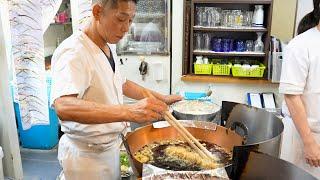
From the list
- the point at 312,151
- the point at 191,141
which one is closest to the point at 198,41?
the point at 312,151

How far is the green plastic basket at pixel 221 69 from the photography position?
2.91m

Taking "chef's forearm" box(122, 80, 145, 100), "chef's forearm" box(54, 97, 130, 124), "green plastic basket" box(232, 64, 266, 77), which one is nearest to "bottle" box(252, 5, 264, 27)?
"green plastic basket" box(232, 64, 266, 77)

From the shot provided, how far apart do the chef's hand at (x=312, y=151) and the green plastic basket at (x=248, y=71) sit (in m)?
1.30

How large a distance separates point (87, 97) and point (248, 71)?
6.25 ft

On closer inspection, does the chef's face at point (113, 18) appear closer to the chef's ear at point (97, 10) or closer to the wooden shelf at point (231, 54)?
the chef's ear at point (97, 10)

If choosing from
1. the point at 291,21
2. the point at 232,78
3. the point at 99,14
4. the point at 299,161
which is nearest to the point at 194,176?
the point at 99,14

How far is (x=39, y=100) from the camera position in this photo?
285 cm

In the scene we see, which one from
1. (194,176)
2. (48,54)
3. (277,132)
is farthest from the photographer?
(48,54)

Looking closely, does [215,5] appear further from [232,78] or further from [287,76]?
[287,76]

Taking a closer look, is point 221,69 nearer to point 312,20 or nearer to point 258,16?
point 258,16

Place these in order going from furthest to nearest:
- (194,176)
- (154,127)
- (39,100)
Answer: (39,100) → (154,127) → (194,176)

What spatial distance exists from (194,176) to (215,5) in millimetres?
2171

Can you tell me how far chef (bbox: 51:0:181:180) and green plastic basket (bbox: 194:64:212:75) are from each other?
57.8 inches

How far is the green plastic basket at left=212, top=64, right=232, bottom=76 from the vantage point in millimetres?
2914
